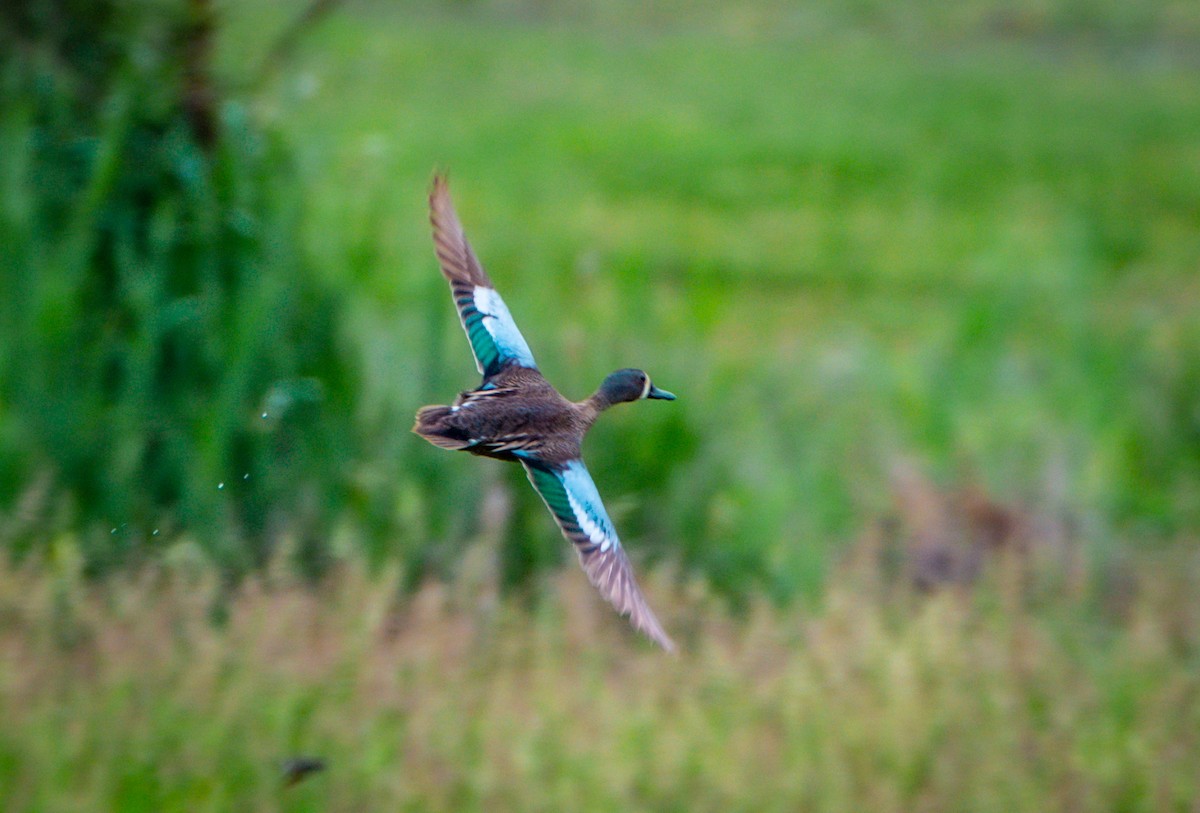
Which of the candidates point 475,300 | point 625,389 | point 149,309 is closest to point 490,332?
point 475,300

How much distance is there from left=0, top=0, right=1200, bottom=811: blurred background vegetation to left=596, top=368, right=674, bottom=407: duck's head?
5.86 ft

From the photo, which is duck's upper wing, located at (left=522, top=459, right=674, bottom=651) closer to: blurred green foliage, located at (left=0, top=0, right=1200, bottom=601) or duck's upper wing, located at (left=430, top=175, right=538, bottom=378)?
duck's upper wing, located at (left=430, top=175, right=538, bottom=378)

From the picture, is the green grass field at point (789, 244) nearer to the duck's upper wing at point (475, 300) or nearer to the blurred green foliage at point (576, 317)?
the blurred green foliage at point (576, 317)

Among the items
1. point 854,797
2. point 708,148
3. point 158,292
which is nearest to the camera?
point 854,797

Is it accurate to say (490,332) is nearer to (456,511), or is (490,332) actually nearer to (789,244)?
(456,511)

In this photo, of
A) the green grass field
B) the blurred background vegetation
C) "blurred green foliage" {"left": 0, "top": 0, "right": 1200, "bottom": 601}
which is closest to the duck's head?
the blurred background vegetation

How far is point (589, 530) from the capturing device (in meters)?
3.34

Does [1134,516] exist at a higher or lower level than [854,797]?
lower

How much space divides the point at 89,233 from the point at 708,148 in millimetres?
8642

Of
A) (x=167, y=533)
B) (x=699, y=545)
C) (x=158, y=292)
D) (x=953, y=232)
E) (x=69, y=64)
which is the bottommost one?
(x=953, y=232)

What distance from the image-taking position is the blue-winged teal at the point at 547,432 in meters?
3.09

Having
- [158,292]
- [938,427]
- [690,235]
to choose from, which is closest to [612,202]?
[690,235]

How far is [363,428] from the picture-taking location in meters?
5.95

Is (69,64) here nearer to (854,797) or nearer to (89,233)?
(89,233)
